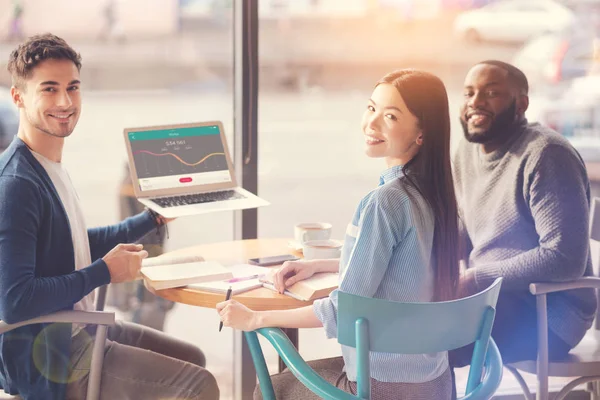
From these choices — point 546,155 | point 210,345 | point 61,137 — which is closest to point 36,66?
point 61,137

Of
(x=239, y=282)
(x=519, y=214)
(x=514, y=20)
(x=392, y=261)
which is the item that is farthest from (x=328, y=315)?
(x=514, y=20)

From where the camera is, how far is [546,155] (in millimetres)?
2264

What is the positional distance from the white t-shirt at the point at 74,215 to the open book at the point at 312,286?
1.58 ft

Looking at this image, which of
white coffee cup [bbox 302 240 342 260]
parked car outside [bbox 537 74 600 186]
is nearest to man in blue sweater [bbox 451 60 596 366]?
white coffee cup [bbox 302 240 342 260]

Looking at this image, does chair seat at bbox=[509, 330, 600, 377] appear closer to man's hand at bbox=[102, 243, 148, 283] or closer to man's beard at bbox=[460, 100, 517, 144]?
man's beard at bbox=[460, 100, 517, 144]

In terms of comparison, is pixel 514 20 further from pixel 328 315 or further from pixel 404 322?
pixel 404 322

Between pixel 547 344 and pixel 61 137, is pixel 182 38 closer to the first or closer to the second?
pixel 61 137

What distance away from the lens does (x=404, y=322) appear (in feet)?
4.77

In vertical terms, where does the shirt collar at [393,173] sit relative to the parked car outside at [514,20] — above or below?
below

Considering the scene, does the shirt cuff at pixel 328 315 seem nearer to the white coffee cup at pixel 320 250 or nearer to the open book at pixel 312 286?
the open book at pixel 312 286

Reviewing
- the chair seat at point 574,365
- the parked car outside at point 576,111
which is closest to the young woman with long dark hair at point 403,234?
the chair seat at point 574,365

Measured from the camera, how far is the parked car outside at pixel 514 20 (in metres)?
3.36

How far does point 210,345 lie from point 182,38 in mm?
1309

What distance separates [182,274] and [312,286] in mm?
358
